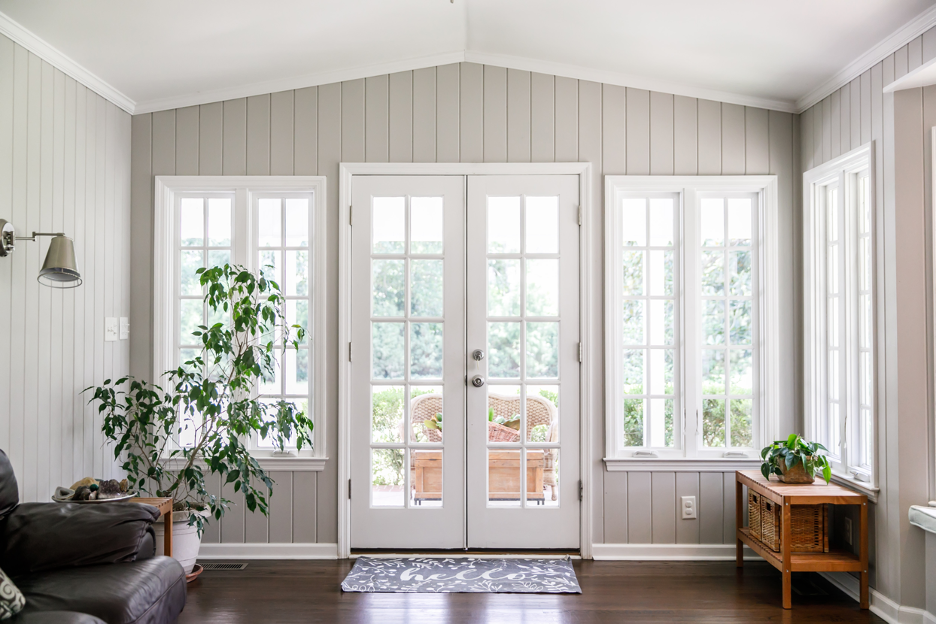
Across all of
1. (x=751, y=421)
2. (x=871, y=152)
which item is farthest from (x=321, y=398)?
(x=871, y=152)

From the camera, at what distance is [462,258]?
→ 11.4 ft

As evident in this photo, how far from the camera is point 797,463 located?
9.74 feet

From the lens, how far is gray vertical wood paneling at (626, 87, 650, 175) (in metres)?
3.49

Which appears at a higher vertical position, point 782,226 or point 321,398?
point 782,226

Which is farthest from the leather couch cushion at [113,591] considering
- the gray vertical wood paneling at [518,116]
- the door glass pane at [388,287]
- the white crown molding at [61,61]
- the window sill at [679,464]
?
the gray vertical wood paneling at [518,116]

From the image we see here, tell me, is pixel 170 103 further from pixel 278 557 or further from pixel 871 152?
pixel 871 152

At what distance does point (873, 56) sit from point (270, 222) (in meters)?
3.08

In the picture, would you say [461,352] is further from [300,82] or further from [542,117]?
[300,82]

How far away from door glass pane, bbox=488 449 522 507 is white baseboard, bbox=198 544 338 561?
91 centimetres

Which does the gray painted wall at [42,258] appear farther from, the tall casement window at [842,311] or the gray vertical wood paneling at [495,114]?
the tall casement window at [842,311]

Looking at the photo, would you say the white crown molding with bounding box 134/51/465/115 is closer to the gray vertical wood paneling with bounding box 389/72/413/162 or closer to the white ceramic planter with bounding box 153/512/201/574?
the gray vertical wood paneling with bounding box 389/72/413/162

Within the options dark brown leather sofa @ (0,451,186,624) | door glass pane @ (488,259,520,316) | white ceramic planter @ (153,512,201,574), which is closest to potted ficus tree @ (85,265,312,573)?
white ceramic planter @ (153,512,201,574)

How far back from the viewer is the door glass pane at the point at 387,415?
3.49m

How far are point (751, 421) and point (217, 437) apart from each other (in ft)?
9.35
